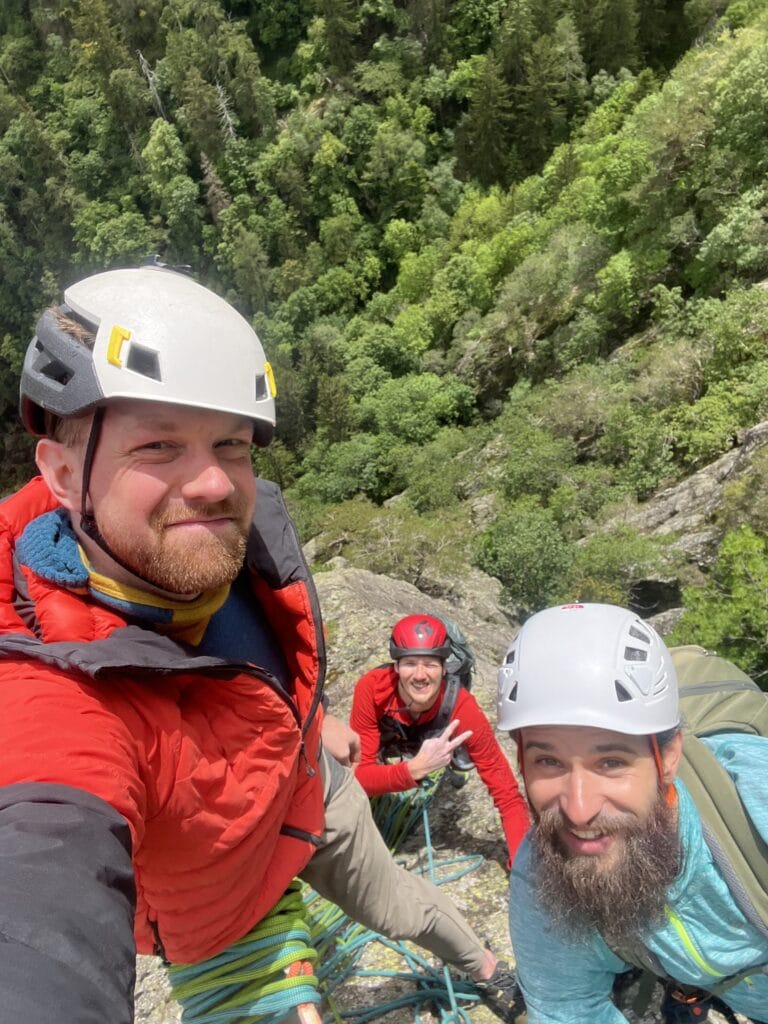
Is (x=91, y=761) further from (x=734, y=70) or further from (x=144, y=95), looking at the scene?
(x=144, y=95)

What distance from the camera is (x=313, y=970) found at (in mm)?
2244

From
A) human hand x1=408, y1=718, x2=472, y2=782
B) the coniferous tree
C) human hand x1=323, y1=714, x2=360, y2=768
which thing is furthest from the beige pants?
the coniferous tree

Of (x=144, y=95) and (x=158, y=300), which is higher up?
(x=144, y=95)

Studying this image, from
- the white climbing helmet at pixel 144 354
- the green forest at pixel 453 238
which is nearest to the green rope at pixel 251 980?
the white climbing helmet at pixel 144 354

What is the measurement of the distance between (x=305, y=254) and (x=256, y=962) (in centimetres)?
4417

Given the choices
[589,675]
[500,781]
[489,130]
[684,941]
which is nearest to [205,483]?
[589,675]

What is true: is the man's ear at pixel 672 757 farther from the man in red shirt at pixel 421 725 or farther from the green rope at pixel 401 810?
the green rope at pixel 401 810

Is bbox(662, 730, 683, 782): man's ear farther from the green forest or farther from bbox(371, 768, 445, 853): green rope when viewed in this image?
the green forest

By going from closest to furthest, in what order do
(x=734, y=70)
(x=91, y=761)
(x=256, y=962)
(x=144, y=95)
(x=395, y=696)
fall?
(x=91, y=761) < (x=256, y=962) < (x=395, y=696) < (x=734, y=70) < (x=144, y=95)

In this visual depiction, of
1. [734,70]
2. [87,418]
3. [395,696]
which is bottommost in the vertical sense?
[395,696]

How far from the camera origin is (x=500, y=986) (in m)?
2.96

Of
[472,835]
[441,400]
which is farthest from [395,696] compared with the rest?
[441,400]

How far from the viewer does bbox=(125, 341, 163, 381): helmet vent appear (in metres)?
1.65

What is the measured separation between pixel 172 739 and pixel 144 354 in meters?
0.99
